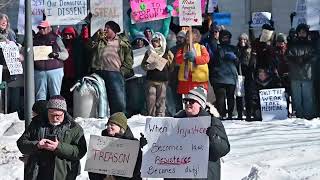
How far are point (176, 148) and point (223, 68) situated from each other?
651 centimetres

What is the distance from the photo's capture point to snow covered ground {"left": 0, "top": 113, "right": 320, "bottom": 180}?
8666mm

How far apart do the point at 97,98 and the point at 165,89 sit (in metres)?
1.11

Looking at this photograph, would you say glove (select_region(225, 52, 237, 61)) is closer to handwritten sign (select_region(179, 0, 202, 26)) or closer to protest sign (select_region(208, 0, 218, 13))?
handwritten sign (select_region(179, 0, 202, 26))

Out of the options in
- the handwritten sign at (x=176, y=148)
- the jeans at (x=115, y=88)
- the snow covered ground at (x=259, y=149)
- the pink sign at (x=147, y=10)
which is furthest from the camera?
the pink sign at (x=147, y=10)

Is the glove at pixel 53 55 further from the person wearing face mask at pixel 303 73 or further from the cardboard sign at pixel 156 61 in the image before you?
the person wearing face mask at pixel 303 73

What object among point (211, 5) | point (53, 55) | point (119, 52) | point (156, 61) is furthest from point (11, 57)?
point (211, 5)

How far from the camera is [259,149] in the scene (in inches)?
404

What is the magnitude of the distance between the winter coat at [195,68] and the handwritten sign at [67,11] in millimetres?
1886

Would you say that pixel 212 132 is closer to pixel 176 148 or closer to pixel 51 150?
pixel 176 148

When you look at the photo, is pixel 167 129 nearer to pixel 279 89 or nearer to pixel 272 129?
pixel 272 129

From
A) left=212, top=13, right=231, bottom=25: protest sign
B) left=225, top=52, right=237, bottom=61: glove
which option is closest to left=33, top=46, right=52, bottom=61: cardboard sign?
left=225, top=52, right=237, bottom=61: glove

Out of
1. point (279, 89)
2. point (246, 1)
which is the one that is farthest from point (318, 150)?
point (246, 1)

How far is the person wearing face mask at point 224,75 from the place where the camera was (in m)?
13.1

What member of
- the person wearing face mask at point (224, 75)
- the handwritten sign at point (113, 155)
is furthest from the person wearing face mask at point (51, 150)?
the person wearing face mask at point (224, 75)
